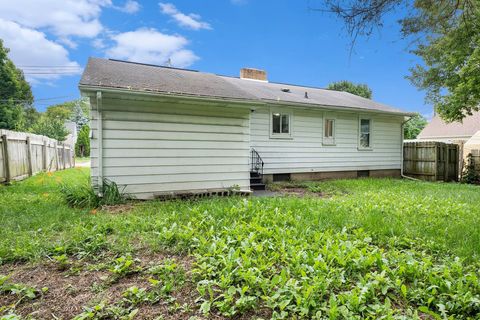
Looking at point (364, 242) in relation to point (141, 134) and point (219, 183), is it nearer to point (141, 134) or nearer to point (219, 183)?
point (219, 183)

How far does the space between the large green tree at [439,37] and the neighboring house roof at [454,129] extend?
30.0 feet

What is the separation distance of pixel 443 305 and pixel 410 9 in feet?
12.6

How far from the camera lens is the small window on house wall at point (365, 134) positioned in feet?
40.3

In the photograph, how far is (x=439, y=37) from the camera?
770 centimetres

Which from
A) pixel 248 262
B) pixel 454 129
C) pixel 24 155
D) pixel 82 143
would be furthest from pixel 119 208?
pixel 82 143

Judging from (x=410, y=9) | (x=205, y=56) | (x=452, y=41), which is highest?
(x=205, y=56)

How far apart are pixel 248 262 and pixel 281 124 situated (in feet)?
26.6

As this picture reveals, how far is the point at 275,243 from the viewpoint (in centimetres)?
346

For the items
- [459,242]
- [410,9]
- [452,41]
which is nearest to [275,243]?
[459,242]

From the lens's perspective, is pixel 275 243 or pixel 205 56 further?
pixel 205 56

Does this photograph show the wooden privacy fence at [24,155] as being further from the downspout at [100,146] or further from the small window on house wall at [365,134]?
the small window on house wall at [365,134]

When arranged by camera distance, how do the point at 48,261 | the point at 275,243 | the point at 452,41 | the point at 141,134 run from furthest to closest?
the point at 452,41 < the point at 141,134 < the point at 275,243 < the point at 48,261

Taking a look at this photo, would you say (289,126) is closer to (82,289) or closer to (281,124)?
(281,124)

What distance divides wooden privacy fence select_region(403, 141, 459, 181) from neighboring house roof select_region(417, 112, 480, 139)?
732 cm
